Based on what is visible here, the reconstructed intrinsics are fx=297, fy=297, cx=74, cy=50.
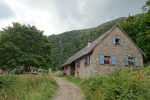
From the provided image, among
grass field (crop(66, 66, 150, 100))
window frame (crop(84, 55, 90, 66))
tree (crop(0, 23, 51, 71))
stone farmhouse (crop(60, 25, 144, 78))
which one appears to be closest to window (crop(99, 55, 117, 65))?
stone farmhouse (crop(60, 25, 144, 78))

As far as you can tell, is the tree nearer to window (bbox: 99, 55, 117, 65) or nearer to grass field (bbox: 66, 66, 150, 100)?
window (bbox: 99, 55, 117, 65)

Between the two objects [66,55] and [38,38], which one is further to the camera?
[66,55]

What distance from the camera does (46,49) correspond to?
42344 mm

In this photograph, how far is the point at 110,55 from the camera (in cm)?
3494

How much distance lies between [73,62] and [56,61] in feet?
99.0

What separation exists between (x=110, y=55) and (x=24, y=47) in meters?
12.1

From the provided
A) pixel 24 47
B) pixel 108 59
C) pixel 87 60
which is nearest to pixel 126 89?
pixel 108 59

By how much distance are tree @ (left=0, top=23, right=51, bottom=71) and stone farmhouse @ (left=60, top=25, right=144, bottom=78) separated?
21.4ft

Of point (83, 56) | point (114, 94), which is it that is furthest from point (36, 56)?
point (114, 94)

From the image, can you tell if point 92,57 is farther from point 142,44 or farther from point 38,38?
point 142,44

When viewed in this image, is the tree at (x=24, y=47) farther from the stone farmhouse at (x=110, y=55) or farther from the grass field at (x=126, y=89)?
the grass field at (x=126, y=89)

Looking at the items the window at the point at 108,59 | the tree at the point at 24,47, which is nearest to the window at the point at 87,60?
the window at the point at 108,59

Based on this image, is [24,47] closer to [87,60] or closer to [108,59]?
[87,60]

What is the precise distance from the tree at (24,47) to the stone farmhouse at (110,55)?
6532mm
